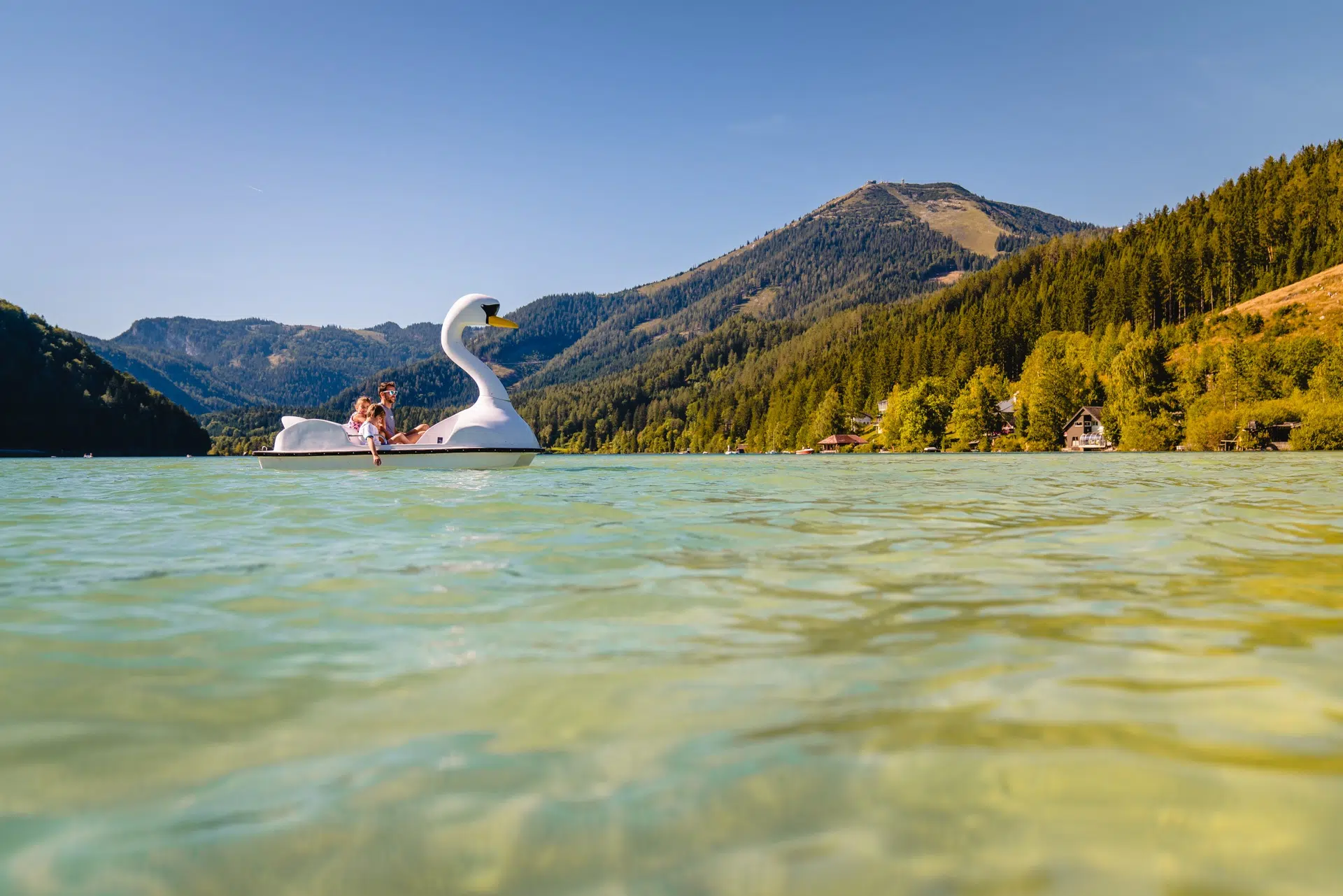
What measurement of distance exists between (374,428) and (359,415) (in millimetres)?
3185

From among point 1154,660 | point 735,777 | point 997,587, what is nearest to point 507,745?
point 735,777

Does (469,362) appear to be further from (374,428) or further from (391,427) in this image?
(374,428)

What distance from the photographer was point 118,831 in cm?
217

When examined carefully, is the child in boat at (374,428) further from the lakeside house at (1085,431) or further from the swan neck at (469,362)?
the lakeside house at (1085,431)

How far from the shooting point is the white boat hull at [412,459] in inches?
815

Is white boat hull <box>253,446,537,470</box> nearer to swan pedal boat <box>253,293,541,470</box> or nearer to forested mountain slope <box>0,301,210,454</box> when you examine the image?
swan pedal boat <box>253,293,541,470</box>

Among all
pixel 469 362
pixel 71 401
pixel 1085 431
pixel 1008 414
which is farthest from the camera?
pixel 1008 414

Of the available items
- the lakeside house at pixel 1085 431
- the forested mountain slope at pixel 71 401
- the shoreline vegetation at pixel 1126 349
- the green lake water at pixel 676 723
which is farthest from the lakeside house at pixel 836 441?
the green lake water at pixel 676 723

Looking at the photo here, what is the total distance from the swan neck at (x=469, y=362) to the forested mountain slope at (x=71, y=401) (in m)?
109

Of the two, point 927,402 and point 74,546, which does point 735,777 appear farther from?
point 927,402

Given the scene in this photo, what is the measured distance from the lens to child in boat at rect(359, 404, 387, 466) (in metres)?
21.1

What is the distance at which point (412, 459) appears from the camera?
20.9m

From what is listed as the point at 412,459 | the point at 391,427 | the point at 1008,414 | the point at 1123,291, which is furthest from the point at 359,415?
the point at 1123,291

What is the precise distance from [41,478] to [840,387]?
123m
